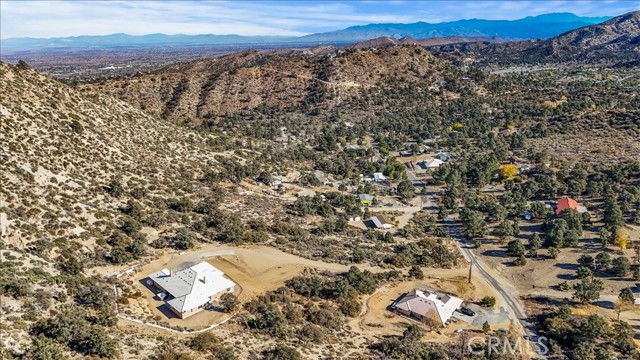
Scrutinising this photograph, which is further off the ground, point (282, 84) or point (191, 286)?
point (282, 84)

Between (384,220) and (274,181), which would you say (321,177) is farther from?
(384,220)

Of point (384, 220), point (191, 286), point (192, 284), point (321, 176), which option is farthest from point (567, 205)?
point (191, 286)

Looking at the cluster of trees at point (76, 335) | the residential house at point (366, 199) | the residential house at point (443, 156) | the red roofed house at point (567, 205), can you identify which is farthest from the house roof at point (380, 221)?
the cluster of trees at point (76, 335)

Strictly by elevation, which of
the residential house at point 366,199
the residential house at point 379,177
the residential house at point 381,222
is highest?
the residential house at point 379,177

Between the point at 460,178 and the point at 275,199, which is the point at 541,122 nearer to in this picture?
the point at 460,178

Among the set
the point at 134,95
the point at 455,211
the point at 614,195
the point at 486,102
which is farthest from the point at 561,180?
the point at 134,95

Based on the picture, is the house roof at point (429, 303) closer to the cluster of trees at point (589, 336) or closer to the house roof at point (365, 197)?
the cluster of trees at point (589, 336)

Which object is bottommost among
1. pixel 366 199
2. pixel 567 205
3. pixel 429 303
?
pixel 429 303
